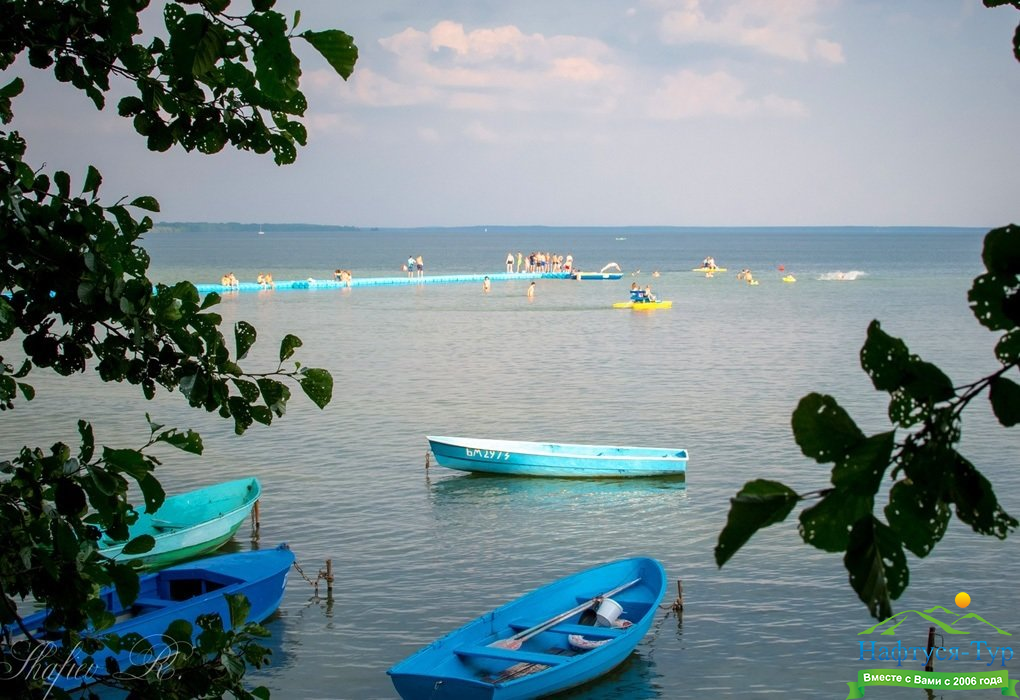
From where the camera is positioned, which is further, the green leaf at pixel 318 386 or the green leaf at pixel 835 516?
the green leaf at pixel 318 386

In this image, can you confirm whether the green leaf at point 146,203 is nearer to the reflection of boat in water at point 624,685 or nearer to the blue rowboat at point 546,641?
the blue rowboat at point 546,641

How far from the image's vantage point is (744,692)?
14.8m

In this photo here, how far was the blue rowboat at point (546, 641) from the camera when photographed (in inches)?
547

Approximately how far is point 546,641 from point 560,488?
31.8 ft

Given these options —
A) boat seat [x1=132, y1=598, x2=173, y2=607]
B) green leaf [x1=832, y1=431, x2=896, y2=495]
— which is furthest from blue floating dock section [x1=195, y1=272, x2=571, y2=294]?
green leaf [x1=832, y1=431, x2=896, y2=495]

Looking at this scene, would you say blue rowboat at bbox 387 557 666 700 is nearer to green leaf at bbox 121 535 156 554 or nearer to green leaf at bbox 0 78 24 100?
green leaf at bbox 121 535 156 554

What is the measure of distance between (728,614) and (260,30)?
16.2 meters

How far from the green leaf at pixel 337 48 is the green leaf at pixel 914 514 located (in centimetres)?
166

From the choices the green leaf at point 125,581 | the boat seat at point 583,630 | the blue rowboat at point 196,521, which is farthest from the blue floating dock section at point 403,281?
the green leaf at point 125,581

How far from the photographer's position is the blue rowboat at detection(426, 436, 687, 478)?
25.7 m

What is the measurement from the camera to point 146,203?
4.47 metres

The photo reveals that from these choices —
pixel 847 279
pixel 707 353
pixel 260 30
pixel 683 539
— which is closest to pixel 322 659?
pixel 683 539

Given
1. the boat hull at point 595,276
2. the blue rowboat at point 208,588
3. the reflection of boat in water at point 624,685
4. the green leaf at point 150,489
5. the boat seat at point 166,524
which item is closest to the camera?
the green leaf at point 150,489

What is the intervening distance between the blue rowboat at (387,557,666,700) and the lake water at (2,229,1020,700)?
0.58 m
